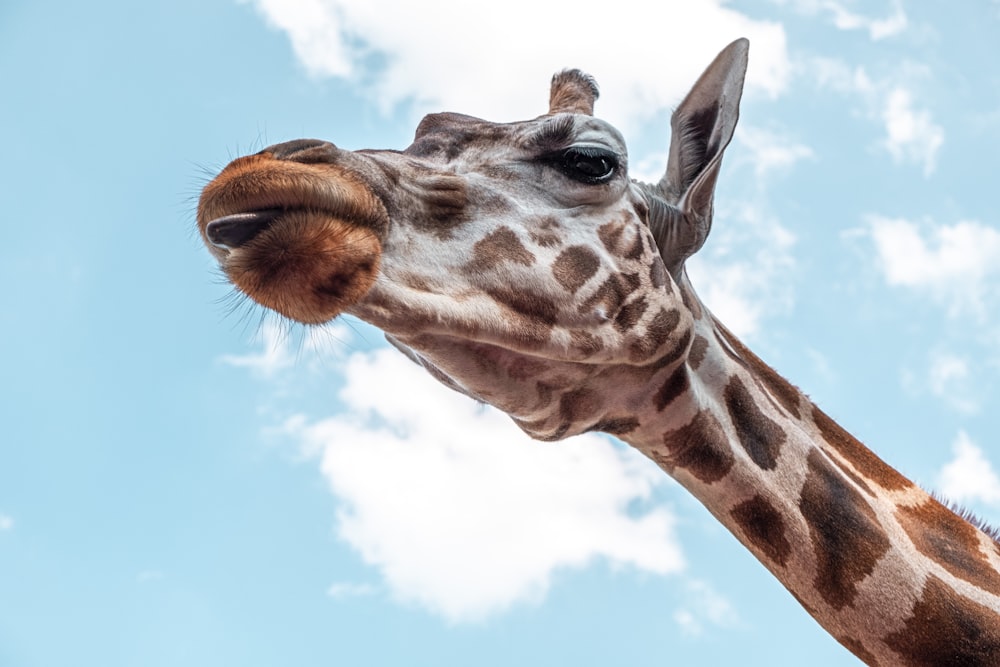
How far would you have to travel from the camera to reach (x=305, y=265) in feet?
10.4

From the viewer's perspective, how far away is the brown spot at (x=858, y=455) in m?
4.61

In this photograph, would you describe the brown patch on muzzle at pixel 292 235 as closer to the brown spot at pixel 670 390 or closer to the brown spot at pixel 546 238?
the brown spot at pixel 546 238

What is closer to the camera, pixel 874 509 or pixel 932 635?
pixel 932 635

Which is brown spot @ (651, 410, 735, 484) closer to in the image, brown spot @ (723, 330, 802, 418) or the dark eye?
brown spot @ (723, 330, 802, 418)

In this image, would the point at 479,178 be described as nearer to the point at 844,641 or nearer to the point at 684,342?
the point at 684,342

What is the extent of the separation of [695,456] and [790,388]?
908mm

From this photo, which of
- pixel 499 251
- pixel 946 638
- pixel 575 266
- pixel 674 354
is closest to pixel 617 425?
pixel 674 354

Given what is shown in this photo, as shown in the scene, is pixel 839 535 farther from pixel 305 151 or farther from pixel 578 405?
pixel 305 151

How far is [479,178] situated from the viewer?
390 cm

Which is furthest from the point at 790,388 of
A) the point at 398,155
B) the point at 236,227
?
the point at 236,227

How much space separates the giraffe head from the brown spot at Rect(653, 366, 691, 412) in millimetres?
100

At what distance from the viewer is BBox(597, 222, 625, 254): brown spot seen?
4043 millimetres

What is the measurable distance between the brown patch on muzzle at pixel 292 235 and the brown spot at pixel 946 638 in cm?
261

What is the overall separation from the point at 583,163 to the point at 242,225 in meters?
1.60
